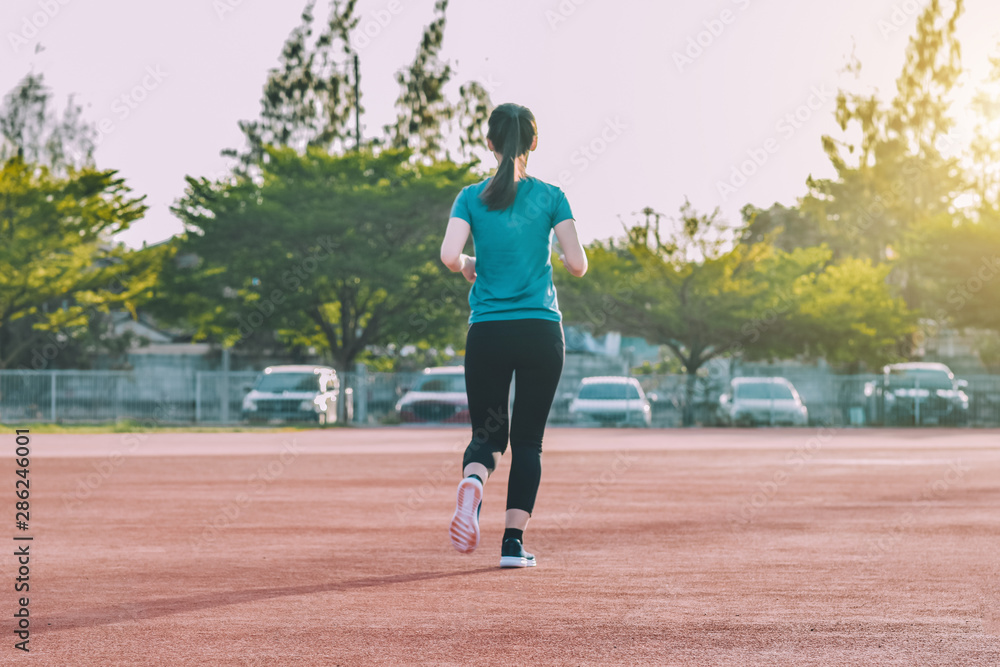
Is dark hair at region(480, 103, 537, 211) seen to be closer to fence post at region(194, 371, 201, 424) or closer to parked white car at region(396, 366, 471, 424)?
parked white car at region(396, 366, 471, 424)

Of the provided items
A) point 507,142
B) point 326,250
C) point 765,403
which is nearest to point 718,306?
point 765,403

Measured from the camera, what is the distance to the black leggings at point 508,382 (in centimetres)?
579

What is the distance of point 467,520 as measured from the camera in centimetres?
555

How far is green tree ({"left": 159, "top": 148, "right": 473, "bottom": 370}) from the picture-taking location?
36625 mm

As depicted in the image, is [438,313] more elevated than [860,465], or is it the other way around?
[438,313]

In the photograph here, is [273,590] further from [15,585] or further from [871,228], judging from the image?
[871,228]

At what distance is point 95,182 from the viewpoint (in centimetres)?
3525

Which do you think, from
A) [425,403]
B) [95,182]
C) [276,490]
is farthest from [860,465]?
[95,182]

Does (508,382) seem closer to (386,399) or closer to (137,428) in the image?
(137,428)

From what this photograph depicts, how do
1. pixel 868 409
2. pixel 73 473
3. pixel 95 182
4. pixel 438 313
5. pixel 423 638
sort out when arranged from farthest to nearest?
pixel 438 313, pixel 95 182, pixel 868 409, pixel 73 473, pixel 423 638

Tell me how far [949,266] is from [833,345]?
19.0 feet

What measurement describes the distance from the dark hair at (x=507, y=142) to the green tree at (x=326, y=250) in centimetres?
3028

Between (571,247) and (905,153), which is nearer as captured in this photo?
(571,247)

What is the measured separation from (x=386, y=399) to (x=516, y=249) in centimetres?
2668
